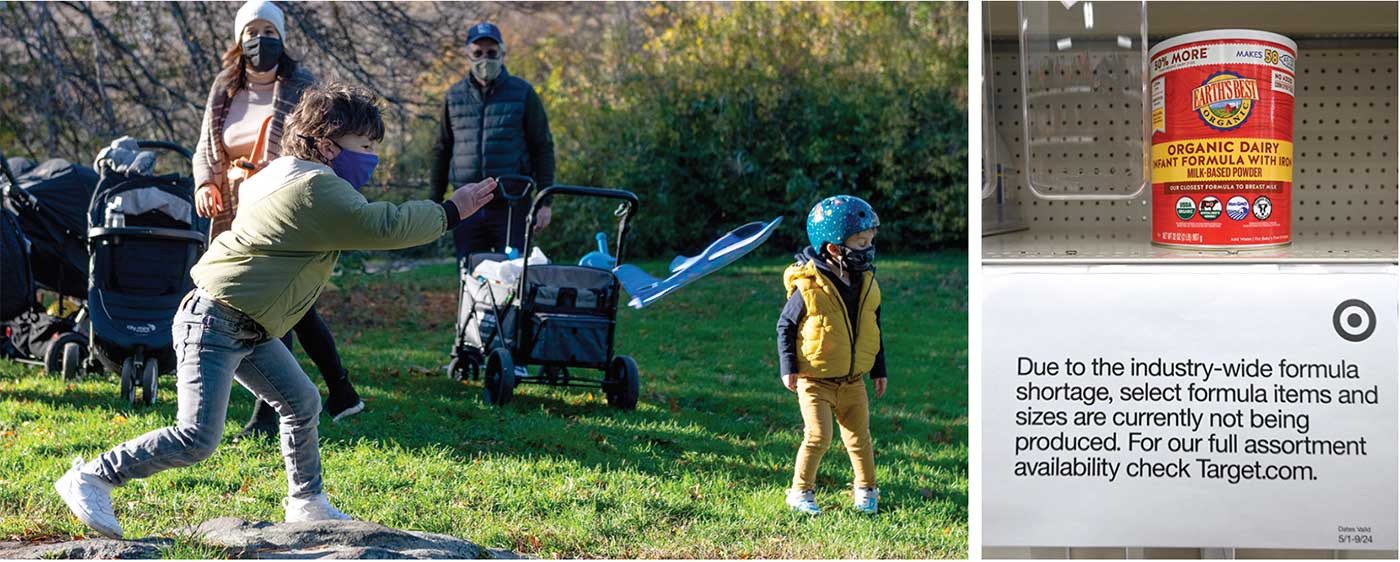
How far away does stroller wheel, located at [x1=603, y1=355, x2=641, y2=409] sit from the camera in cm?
579

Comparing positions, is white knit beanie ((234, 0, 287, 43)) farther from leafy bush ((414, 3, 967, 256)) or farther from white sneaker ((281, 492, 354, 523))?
leafy bush ((414, 3, 967, 256))

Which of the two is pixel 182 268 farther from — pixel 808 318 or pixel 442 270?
pixel 442 270

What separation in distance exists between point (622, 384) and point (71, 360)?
2.59 meters

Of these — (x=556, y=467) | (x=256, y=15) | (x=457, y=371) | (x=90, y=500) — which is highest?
(x=256, y=15)

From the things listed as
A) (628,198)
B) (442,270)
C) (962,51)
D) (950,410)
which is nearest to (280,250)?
(628,198)

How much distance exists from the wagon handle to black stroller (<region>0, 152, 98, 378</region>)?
4.60 m

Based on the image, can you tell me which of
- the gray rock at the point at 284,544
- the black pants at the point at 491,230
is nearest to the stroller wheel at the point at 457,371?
the black pants at the point at 491,230

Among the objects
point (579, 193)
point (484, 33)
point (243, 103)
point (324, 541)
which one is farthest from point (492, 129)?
point (324, 541)

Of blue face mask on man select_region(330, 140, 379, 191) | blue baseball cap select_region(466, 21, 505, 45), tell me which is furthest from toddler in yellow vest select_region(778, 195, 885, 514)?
blue baseball cap select_region(466, 21, 505, 45)

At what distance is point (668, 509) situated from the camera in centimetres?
413

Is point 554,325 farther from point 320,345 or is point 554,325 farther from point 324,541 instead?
point 324,541

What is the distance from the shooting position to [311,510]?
137 inches

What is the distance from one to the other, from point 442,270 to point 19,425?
853 centimetres

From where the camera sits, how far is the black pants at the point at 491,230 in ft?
20.0
